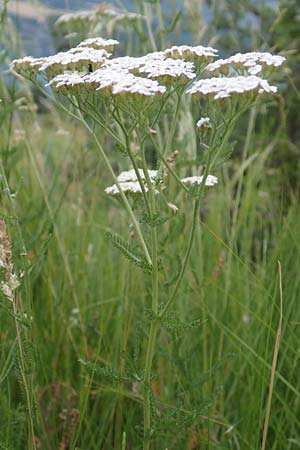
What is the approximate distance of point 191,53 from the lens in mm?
1430

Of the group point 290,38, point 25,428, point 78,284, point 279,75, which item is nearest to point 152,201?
point 25,428

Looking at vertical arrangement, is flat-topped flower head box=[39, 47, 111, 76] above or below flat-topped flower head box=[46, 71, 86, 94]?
above

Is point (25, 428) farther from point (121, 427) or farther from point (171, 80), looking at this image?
point (171, 80)

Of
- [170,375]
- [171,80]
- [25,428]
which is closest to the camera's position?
[171,80]

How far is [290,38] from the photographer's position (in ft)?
12.3

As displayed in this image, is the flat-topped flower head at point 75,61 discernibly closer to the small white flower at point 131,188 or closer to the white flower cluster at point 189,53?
the white flower cluster at point 189,53

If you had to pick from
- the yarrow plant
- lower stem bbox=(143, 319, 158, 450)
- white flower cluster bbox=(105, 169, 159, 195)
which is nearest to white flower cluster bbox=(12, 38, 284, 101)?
the yarrow plant

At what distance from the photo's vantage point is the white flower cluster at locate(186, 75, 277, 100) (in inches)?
48.7

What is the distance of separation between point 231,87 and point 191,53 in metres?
0.22

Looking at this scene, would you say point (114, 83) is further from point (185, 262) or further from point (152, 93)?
point (185, 262)

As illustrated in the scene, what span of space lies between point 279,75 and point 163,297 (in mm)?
1169

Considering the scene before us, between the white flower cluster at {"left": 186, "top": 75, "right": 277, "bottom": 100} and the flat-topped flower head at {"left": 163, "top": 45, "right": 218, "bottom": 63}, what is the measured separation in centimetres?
14

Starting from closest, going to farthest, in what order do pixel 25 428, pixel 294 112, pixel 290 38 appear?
pixel 25 428 → pixel 290 38 → pixel 294 112

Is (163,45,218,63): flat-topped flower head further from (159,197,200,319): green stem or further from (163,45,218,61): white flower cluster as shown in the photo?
(159,197,200,319): green stem
